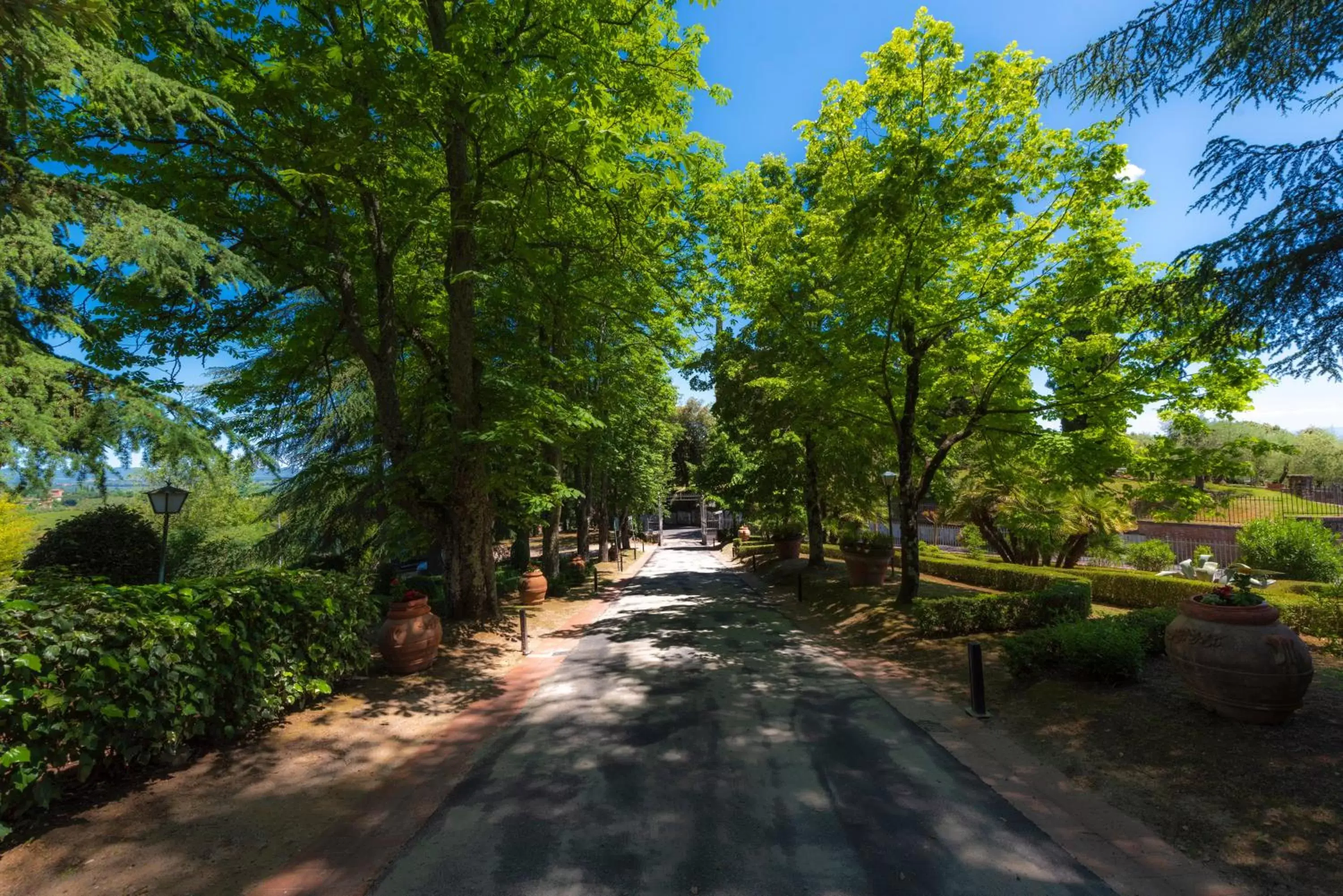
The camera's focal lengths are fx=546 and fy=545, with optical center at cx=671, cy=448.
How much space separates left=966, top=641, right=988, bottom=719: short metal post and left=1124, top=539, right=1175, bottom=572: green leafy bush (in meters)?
15.4

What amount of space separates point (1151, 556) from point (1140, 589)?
724 centimetres

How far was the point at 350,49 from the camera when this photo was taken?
7.79m

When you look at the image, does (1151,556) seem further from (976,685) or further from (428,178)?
(428,178)

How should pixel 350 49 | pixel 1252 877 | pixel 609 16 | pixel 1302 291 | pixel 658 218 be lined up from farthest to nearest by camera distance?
pixel 658 218 → pixel 609 16 → pixel 350 49 → pixel 1302 291 → pixel 1252 877

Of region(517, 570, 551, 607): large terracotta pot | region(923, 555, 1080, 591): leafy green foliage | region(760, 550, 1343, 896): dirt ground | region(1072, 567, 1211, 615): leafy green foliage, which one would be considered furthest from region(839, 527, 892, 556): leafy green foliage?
region(517, 570, 551, 607): large terracotta pot

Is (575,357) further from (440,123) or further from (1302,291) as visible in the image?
(1302,291)

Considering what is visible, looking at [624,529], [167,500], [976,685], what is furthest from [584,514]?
[976,685]

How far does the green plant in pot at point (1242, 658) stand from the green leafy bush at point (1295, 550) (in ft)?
39.2

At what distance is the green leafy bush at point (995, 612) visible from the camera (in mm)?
9602

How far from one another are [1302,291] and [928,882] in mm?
5261

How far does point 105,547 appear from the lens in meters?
12.6

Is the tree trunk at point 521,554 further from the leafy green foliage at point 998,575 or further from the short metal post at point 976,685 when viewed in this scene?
the short metal post at point 976,685

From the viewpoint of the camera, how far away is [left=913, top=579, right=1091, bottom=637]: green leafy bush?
31.5 feet

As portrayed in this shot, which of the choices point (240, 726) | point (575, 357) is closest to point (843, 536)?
point (575, 357)
